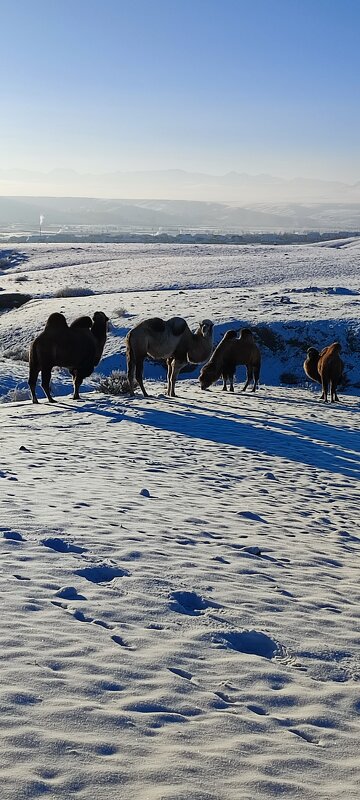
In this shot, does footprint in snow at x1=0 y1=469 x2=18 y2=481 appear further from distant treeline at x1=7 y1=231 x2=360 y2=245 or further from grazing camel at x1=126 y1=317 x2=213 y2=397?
distant treeline at x1=7 y1=231 x2=360 y2=245

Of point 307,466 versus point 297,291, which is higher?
point 297,291

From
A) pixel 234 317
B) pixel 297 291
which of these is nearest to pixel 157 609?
pixel 234 317

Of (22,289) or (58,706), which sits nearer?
(58,706)

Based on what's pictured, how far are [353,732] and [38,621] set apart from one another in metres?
2.22

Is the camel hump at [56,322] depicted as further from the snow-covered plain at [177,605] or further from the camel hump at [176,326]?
the camel hump at [176,326]

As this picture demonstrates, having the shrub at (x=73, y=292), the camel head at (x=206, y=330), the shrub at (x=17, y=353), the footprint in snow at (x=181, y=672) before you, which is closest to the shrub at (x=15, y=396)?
the camel head at (x=206, y=330)

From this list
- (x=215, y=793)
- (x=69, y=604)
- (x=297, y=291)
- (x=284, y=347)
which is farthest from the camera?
(x=297, y=291)

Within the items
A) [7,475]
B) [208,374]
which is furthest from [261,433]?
[7,475]

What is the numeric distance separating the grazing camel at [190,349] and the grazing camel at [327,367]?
10.6 feet

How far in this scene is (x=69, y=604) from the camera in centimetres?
587

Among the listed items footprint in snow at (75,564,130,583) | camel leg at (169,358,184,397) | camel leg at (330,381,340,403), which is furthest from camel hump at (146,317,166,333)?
footprint in snow at (75,564,130,583)

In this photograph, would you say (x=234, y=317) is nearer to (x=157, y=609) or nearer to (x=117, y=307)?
(x=117, y=307)

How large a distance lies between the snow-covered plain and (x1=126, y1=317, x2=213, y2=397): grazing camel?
1.86 metres

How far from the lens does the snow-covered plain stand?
3.88m
